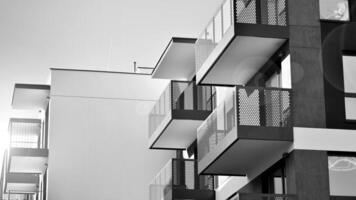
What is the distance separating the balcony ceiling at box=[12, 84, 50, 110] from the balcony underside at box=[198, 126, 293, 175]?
17.3 m

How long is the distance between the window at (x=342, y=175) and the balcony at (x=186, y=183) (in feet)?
31.1

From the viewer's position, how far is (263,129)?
25.1 m

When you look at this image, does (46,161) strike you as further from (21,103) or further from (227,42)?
(227,42)

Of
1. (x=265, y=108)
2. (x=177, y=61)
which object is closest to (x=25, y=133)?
(x=177, y=61)

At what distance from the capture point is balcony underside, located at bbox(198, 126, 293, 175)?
2506 centimetres

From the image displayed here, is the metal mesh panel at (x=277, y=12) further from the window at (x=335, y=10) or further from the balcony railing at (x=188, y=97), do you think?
the balcony railing at (x=188, y=97)

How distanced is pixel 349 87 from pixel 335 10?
2.38 m

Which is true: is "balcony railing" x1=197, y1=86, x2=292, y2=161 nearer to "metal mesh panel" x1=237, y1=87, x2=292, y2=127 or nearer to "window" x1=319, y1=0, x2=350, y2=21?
"metal mesh panel" x1=237, y1=87, x2=292, y2=127

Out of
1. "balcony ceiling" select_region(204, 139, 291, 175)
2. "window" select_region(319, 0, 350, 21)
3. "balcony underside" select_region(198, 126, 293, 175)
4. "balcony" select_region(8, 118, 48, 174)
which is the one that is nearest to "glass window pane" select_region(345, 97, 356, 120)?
"balcony underside" select_region(198, 126, 293, 175)

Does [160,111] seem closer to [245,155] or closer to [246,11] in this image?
[245,155]

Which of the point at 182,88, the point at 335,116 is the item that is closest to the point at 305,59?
the point at 335,116

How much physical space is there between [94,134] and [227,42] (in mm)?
17367

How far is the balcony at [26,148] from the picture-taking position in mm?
42906

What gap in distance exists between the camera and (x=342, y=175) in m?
24.6
